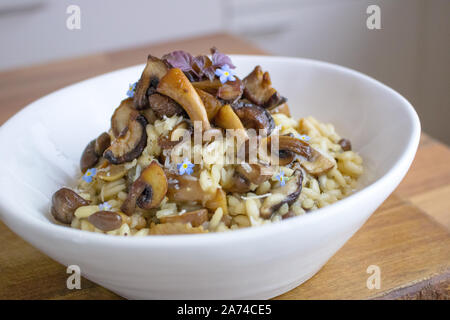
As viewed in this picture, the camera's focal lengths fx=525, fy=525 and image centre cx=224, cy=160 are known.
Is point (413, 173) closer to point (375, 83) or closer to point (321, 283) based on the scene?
point (375, 83)

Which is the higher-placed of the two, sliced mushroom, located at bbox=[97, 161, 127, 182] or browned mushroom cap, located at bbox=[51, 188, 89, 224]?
sliced mushroom, located at bbox=[97, 161, 127, 182]

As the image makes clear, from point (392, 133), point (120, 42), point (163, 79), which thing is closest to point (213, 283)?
point (163, 79)

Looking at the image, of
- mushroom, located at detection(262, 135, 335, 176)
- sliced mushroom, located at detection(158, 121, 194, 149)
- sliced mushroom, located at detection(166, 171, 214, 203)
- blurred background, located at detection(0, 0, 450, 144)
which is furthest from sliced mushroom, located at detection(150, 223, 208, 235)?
blurred background, located at detection(0, 0, 450, 144)

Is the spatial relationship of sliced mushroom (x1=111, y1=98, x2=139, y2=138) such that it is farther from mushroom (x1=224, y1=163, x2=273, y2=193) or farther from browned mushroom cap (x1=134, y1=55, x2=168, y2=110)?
mushroom (x1=224, y1=163, x2=273, y2=193)

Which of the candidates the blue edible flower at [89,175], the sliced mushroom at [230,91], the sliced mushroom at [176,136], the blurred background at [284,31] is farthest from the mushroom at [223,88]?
the blurred background at [284,31]

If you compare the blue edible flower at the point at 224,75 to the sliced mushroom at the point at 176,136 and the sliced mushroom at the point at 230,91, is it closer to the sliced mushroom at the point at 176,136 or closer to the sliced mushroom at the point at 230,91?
the sliced mushroom at the point at 230,91

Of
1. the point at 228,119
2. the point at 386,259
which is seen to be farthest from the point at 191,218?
the point at 386,259
